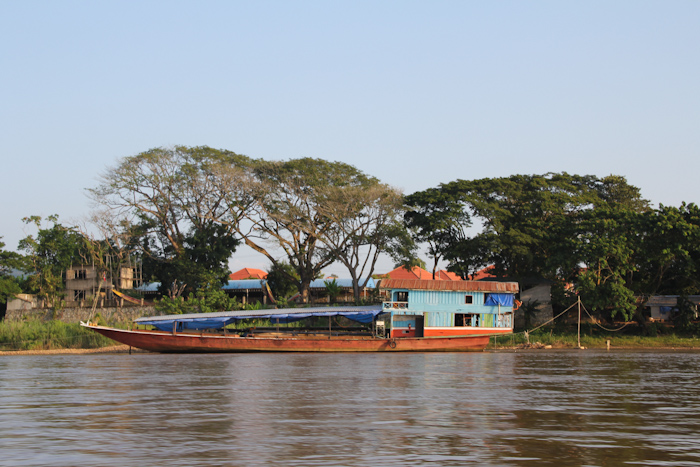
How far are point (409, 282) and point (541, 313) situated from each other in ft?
42.9

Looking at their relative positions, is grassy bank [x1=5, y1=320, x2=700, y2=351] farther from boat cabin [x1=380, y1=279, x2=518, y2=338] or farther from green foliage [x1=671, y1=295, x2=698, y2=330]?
boat cabin [x1=380, y1=279, x2=518, y2=338]

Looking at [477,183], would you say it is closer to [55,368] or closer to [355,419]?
[55,368]

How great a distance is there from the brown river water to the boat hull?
7.34m

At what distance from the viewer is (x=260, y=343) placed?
32000 millimetres

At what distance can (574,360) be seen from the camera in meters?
28.4

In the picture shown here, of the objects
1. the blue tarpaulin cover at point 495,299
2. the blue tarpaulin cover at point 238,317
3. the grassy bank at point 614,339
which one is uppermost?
the blue tarpaulin cover at point 495,299

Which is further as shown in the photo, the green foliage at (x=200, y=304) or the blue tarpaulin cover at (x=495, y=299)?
the green foliage at (x=200, y=304)

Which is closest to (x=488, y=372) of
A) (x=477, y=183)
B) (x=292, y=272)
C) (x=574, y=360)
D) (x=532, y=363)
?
(x=532, y=363)

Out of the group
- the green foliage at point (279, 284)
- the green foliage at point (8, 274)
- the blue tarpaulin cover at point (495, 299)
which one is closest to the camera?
the blue tarpaulin cover at point (495, 299)

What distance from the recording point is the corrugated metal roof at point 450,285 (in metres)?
33.9

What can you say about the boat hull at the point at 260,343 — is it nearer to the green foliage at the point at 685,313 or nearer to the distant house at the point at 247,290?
the green foliage at the point at 685,313

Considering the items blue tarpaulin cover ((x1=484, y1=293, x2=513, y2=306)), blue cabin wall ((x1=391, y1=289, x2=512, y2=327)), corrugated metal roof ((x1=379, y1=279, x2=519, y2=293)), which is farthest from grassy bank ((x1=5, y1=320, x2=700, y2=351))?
corrugated metal roof ((x1=379, y1=279, x2=519, y2=293))

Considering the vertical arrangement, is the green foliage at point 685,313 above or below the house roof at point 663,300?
below

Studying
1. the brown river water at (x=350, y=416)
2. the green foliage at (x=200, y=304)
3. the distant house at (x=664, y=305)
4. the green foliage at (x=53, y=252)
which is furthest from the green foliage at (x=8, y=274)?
the distant house at (x=664, y=305)
